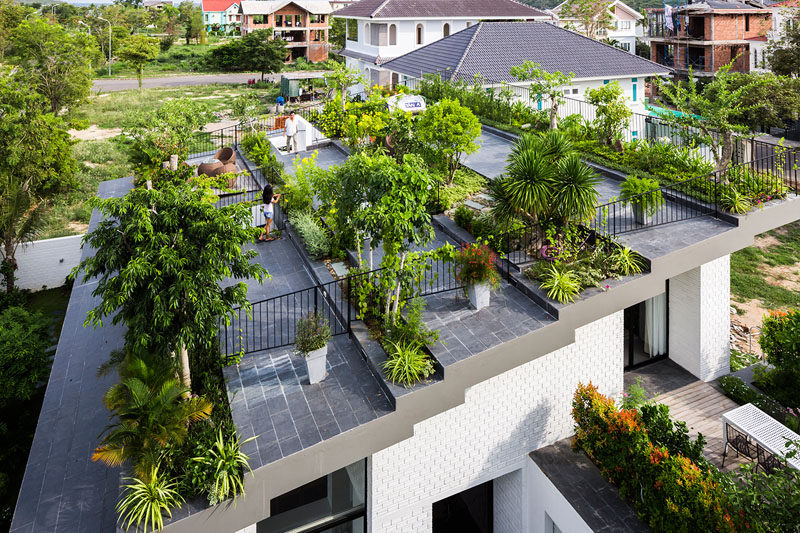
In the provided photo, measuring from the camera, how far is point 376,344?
32.3 feet

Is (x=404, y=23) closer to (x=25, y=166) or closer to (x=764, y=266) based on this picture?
(x=25, y=166)

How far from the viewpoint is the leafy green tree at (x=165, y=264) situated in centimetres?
740

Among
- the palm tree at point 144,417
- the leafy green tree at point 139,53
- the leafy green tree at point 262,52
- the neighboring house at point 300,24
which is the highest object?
the neighboring house at point 300,24

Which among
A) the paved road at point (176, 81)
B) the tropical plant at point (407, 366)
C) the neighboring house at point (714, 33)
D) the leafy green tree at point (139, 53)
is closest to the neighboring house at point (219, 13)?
the paved road at point (176, 81)

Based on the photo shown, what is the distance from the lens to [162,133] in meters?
19.0

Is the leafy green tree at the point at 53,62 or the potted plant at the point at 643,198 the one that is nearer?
the potted plant at the point at 643,198

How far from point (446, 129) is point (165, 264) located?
8.90m

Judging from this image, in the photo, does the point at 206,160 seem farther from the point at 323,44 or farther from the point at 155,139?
the point at 323,44

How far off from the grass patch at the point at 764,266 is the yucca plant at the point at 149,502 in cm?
1901

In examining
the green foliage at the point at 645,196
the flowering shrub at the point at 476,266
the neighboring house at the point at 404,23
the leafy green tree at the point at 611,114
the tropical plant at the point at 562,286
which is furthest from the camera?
the neighboring house at the point at 404,23

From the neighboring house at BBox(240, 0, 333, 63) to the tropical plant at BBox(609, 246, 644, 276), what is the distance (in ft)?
228

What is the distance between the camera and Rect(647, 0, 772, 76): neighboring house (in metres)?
49.1

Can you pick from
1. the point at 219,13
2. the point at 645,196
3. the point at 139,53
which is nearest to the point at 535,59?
the point at 645,196

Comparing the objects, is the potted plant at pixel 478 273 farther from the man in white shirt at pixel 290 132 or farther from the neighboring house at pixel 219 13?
the neighboring house at pixel 219 13
